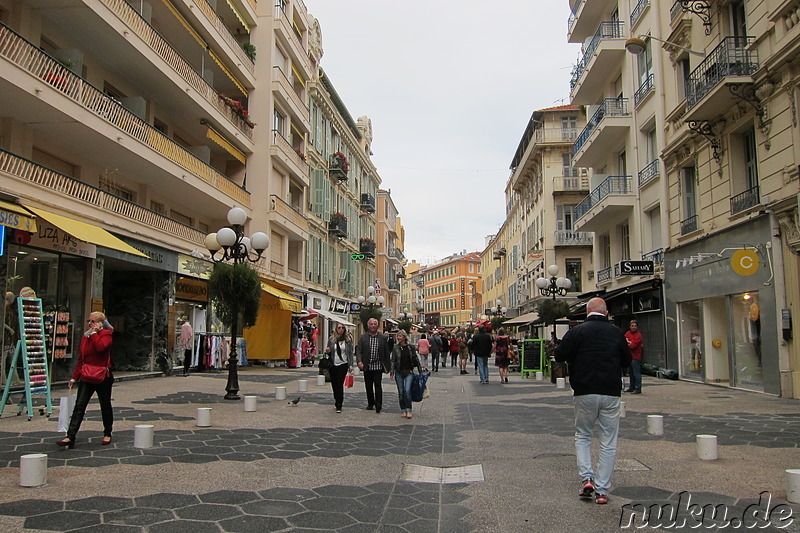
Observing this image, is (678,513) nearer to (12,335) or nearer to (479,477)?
(479,477)

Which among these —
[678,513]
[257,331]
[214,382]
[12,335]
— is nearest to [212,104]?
[257,331]

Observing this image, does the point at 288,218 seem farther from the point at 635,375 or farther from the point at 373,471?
the point at 373,471

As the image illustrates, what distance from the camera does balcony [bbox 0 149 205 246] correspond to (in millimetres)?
13031

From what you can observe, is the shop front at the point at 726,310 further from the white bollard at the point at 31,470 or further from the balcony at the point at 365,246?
the balcony at the point at 365,246

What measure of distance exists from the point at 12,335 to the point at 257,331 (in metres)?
12.7

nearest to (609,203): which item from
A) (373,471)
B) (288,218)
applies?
(288,218)

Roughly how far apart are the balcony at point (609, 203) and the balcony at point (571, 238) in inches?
504

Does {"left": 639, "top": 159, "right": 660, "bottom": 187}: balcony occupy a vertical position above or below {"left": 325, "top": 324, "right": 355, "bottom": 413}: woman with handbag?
above

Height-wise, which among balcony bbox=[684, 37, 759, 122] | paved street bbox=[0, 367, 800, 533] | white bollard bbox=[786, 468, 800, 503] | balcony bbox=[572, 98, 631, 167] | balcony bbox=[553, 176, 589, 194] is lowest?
paved street bbox=[0, 367, 800, 533]

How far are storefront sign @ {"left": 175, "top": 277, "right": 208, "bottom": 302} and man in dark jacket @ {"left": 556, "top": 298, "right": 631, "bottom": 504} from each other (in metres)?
17.0

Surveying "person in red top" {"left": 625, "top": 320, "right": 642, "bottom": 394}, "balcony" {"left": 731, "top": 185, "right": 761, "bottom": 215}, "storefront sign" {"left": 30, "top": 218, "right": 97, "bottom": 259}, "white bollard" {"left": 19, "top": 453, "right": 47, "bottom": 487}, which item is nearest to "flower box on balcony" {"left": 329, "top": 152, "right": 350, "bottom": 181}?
"storefront sign" {"left": 30, "top": 218, "right": 97, "bottom": 259}

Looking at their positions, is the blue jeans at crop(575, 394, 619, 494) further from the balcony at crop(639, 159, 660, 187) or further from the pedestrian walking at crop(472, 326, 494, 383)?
the balcony at crop(639, 159, 660, 187)

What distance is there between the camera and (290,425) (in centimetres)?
979

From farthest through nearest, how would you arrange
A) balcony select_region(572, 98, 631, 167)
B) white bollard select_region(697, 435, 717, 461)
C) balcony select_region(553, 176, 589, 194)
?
1. balcony select_region(553, 176, 589, 194)
2. balcony select_region(572, 98, 631, 167)
3. white bollard select_region(697, 435, 717, 461)
